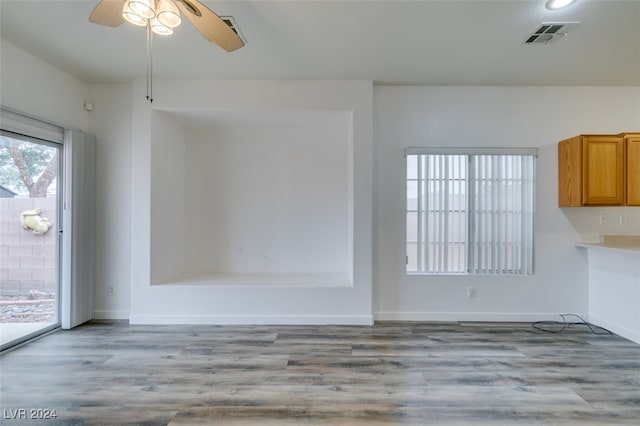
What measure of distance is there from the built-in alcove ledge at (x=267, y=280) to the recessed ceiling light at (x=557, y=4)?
2.95 meters

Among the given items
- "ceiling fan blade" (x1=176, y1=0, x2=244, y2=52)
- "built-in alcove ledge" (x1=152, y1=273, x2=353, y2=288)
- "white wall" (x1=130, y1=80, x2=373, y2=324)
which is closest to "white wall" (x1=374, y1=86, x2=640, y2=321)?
"white wall" (x1=130, y1=80, x2=373, y2=324)

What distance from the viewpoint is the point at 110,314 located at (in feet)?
11.2

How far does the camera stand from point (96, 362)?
8.05ft

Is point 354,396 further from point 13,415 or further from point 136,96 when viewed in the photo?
point 136,96

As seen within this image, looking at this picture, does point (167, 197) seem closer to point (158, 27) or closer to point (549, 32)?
point (158, 27)

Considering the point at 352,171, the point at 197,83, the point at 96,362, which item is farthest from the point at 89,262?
the point at 352,171

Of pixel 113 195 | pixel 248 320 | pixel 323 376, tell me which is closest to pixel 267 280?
pixel 248 320

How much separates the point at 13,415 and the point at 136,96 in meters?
3.00

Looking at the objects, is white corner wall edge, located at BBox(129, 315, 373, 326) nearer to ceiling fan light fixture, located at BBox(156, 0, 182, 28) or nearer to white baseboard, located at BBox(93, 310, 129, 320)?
white baseboard, located at BBox(93, 310, 129, 320)

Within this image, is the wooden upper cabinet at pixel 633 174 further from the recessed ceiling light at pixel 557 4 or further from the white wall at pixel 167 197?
the white wall at pixel 167 197

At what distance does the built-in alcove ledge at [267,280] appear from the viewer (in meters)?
3.32

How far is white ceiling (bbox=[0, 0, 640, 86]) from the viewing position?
217 centimetres

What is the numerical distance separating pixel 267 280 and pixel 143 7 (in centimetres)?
282

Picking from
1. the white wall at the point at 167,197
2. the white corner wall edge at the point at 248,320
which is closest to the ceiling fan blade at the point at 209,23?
Answer: the white wall at the point at 167,197
